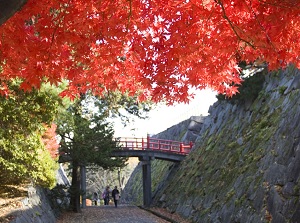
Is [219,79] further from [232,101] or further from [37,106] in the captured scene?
[232,101]

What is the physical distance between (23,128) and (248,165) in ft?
26.1

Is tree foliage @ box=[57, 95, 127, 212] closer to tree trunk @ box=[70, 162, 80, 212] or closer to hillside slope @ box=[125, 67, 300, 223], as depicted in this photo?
tree trunk @ box=[70, 162, 80, 212]

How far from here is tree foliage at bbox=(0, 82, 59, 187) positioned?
1198 cm

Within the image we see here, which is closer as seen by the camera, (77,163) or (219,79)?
(219,79)

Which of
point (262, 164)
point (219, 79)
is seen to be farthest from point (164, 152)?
point (219, 79)

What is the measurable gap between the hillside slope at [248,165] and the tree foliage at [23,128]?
6759 mm

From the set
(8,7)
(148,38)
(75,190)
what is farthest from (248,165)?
(8,7)

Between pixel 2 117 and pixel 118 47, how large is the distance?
693 cm

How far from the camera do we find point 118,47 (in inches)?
242

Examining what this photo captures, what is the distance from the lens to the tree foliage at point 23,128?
11977 millimetres

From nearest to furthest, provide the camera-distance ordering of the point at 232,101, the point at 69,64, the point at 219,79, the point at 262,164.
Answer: the point at 69,64
the point at 219,79
the point at 262,164
the point at 232,101

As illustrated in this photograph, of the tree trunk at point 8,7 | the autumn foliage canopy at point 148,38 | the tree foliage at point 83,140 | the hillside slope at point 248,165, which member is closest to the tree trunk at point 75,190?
the tree foliage at point 83,140

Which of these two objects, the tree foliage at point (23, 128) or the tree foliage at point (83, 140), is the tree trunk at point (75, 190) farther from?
the tree foliage at point (23, 128)

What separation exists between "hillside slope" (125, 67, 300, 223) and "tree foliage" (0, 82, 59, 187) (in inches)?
266
